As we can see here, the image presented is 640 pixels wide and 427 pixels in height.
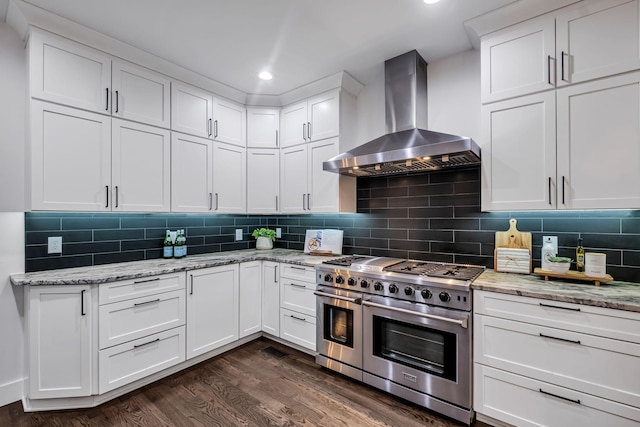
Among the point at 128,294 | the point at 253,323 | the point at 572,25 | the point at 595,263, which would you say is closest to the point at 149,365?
the point at 128,294

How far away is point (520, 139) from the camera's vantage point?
2027 mm

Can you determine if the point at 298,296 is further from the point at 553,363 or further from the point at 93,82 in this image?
the point at 93,82

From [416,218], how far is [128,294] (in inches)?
98.9

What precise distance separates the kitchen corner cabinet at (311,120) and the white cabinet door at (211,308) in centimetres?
156

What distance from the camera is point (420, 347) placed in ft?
6.98

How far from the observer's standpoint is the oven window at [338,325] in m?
2.49

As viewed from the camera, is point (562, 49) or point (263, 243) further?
point (263, 243)

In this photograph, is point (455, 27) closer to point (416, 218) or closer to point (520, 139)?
point (520, 139)

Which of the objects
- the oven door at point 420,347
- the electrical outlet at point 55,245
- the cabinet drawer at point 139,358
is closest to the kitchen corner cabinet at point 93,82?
the electrical outlet at point 55,245

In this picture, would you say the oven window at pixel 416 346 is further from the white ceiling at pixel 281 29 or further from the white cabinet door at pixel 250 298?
the white ceiling at pixel 281 29

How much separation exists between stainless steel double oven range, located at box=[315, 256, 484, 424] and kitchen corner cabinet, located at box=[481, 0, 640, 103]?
139 cm

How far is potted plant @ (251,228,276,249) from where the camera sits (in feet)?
12.3

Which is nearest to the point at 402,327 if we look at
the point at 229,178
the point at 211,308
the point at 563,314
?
the point at 563,314

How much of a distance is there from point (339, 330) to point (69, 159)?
2499 mm
